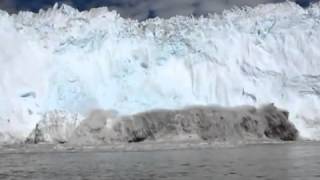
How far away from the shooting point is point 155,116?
45.3 m

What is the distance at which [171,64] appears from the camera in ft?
152

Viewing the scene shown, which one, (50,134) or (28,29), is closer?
(50,134)

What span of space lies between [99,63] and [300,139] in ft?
52.5

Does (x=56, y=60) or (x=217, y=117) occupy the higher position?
(x=56, y=60)

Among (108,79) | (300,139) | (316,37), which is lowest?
(300,139)

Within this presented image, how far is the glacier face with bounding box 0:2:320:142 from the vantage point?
4534 centimetres

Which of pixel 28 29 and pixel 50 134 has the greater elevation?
pixel 28 29

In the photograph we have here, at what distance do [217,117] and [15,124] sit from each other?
14667 mm

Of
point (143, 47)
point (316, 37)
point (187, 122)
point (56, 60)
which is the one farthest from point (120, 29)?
point (316, 37)

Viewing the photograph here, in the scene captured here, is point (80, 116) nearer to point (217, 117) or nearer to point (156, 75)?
point (156, 75)

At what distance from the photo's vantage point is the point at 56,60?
46.0 meters

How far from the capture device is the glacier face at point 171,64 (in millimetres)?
45344

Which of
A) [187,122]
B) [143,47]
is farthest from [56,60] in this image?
[187,122]

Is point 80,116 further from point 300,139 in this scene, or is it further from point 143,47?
point 300,139
